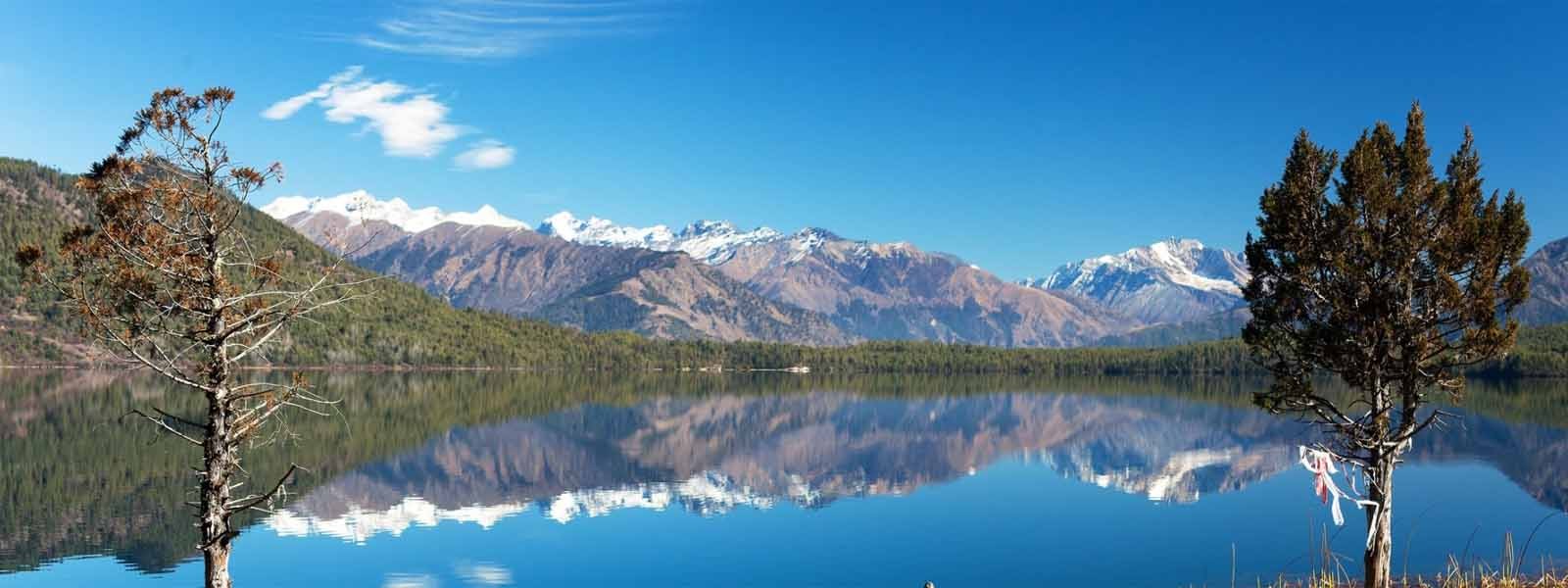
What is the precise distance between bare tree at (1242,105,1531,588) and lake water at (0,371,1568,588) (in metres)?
9.23

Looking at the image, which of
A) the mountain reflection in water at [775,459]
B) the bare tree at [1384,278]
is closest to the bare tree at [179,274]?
the bare tree at [1384,278]

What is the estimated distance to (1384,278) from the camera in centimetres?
2483

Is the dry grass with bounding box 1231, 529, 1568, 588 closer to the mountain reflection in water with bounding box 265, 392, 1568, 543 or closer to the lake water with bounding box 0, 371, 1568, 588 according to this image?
the lake water with bounding box 0, 371, 1568, 588

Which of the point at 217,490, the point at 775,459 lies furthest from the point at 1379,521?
the point at 775,459

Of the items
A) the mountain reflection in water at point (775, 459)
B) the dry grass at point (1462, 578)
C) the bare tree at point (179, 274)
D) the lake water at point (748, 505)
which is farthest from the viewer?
the mountain reflection in water at point (775, 459)

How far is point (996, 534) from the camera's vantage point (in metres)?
52.6

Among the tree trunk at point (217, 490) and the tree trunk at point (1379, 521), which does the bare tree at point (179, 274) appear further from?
the tree trunk at point (1379, 521)

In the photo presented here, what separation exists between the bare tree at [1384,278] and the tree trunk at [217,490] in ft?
78.2

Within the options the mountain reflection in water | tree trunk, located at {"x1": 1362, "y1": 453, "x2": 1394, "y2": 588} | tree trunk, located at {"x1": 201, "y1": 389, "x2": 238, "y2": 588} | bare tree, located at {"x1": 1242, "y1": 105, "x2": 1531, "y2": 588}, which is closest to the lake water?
the mountain reflection in water

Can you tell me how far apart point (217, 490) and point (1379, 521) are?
84.8 feet

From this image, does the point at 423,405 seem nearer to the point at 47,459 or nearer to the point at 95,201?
the point at 47,459

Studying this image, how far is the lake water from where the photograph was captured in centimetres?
4319

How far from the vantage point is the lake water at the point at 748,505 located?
142 feet

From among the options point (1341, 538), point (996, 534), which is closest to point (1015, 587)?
point (996, 534)
